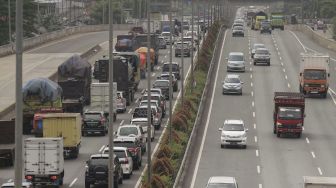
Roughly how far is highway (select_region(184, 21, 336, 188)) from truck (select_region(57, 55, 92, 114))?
8615mm

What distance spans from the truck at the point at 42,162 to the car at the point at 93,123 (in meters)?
16.8

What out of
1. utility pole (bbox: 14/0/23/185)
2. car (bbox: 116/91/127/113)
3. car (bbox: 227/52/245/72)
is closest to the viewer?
utility pole (bbox: 14/0/23/185)

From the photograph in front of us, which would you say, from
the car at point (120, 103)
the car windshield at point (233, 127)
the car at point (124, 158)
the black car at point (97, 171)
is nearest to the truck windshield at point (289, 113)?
the car windshield at point (233, 127)

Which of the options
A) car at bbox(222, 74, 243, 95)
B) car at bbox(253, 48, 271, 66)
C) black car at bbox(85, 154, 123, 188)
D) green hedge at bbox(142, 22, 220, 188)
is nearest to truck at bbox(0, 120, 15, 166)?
green hedge at bbox(142, 22, 220, 188)

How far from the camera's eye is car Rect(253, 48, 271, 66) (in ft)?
324

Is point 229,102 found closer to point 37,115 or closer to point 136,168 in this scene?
point 37,115

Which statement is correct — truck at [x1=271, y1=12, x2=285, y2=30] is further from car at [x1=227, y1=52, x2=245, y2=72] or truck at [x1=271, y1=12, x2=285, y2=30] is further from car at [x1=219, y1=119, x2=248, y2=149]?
car at [x1=219, y1=119, x2=248, y2=149]

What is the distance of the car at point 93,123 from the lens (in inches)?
2249

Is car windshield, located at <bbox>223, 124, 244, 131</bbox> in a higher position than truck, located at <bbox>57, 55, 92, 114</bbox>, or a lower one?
lower

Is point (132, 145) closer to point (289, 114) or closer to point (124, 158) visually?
point (124, 158)

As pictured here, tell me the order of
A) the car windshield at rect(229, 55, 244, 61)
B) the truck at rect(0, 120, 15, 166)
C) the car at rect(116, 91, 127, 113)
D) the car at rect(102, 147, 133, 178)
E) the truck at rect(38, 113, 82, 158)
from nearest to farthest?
1. the car at rect(102, 147, 133, 178)
2. the truck at rect(0, 120, 15, 166)
3. the truck at rect(38, 113, 82, 158)
4. the car at rect(116, 91, 127, 113)
5. the car windshield at rect(229, 55, 244, 61)

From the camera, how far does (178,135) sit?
51.5 m

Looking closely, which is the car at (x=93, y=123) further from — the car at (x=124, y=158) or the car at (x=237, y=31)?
the car at (x=237, y=31)

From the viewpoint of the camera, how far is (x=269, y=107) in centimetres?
7169
